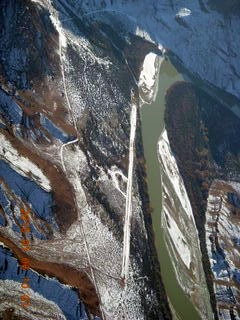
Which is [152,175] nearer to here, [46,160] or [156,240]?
[156,240]

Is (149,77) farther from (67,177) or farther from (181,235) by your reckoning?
(67,177)

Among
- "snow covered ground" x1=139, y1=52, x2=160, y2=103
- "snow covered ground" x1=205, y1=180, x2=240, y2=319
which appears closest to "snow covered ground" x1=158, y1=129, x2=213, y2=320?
"snow covered ground" x1=205, y1=180, x2=240, y2=319

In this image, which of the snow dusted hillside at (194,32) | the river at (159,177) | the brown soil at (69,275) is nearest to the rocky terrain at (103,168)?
the brown soil at (69,275)

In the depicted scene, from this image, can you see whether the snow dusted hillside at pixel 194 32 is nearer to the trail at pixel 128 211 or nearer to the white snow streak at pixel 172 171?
the white snow streak at pixel 172 171

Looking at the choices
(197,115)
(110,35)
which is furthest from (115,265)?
(110,35)

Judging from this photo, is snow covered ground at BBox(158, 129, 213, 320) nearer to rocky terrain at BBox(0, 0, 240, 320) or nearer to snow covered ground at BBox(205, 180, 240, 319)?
rocky terrain at BBox(0, 0, 240, 320)
